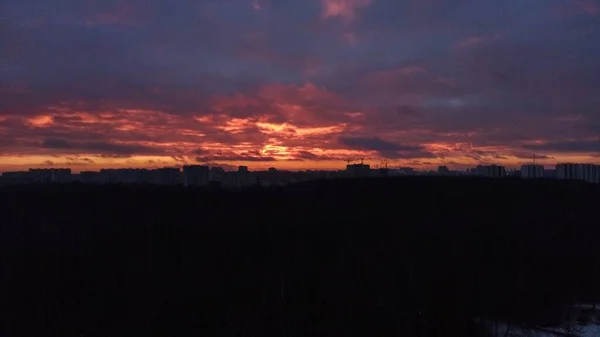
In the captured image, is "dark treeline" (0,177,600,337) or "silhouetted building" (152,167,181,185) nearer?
"dark treeline" (0,177,600,337)

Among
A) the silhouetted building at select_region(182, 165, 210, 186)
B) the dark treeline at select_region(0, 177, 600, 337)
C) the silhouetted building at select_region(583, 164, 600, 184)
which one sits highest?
the silhouetted building at select_region(583, 164, 600, 184)

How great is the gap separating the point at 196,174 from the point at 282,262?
27.0 meters

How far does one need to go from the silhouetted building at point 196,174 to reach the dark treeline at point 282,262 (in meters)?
14.1

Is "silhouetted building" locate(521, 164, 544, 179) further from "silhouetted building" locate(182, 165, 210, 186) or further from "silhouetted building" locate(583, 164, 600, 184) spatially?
"silhouetted building" locate(182, 165, 210, 186)

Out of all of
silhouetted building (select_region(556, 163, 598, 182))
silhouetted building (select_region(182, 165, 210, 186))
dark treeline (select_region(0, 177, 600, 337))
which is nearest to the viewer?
dark treeline (select_region(0, 177, 600, 337))

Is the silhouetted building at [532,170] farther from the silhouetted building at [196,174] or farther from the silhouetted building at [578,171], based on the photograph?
the silhouetted building at [196,174]

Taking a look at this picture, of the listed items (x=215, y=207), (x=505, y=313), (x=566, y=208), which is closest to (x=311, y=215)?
(x=215, y=207)

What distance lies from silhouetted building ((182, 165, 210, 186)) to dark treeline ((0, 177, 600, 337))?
1414 cm

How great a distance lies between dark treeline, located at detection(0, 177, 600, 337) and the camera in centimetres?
2673

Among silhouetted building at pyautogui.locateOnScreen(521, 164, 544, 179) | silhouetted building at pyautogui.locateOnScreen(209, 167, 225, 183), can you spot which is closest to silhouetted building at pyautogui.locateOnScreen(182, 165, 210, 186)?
silhouetted building at pyautogui.locateOnScreen(209, 167, 225, 183)

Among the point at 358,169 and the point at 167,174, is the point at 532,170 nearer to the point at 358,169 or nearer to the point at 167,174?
the point at 358,169

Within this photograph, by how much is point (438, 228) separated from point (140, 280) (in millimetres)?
21272

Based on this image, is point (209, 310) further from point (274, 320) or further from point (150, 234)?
point (150, 234)

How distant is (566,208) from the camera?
44.2 meters
